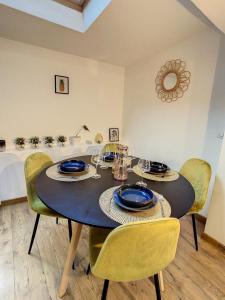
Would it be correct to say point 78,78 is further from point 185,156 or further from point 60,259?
point 60,259

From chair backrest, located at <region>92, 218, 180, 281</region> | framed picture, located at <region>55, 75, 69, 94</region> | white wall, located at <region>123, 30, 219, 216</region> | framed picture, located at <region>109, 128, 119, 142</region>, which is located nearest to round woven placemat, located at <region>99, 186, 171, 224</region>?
chair backrest, located at <region>92, 218, 180, 281</region>

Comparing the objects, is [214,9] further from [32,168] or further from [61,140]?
[61,140]

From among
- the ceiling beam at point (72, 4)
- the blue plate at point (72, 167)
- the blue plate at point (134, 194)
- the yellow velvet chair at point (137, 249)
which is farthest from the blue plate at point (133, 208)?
the ceiling beam at point (72, 4)

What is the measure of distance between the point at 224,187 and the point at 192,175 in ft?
1.03

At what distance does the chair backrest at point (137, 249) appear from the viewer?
694 millimetres

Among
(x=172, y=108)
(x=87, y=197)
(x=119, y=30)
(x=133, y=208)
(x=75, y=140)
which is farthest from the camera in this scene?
(x=75, y=140)

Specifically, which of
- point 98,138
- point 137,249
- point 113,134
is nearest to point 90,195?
point 137,249

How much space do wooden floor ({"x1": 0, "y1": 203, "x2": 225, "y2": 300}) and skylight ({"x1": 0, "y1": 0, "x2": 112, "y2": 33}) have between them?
83.8 inches

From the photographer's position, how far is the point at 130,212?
92 centimetres

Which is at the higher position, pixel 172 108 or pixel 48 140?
pixel 172 108

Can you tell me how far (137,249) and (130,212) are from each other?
0.67 feet

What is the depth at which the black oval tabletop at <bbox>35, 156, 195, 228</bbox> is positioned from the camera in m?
0.87

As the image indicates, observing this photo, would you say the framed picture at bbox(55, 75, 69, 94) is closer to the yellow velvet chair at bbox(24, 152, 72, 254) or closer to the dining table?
the yellow velvet chair at bbox(24, 152, 72, 254)

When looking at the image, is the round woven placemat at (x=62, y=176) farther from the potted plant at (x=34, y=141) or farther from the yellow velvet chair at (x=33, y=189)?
the potted plant at (x=34, y=141)
